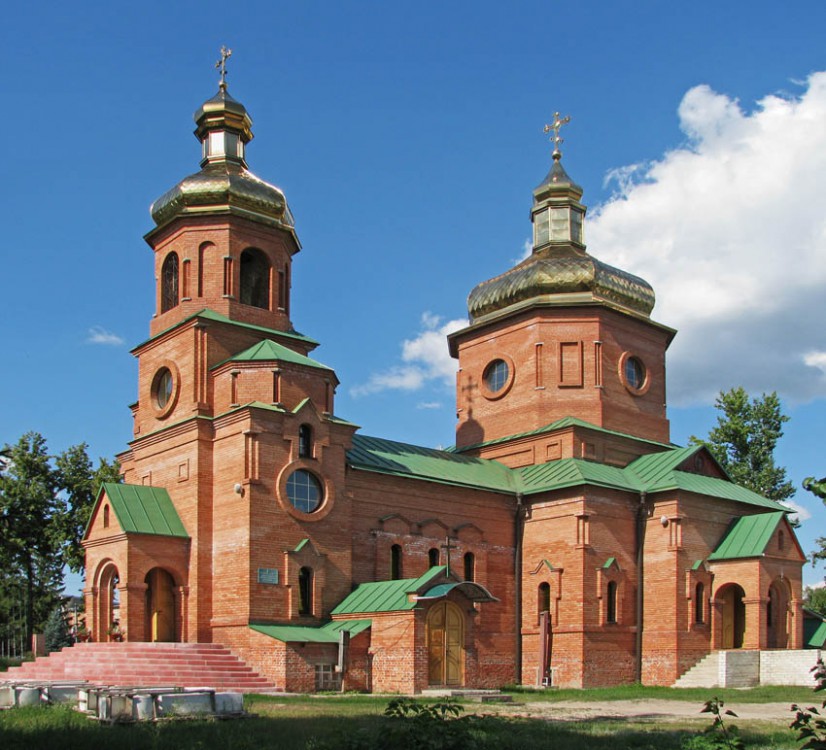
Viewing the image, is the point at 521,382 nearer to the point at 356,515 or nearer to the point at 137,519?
the point at 356,515

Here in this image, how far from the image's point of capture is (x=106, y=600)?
23469 mm

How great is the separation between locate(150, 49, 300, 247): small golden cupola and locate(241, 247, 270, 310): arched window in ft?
3.30

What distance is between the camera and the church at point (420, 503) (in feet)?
73.5

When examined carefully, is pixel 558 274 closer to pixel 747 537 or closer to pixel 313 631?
pixel 747 537

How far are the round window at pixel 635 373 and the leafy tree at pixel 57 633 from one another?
23725 mm

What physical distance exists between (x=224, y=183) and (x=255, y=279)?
8.25 feet

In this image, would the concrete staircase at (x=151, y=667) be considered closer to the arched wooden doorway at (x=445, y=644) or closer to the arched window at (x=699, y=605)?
the arched wooden doorway at (x=445, y=644)

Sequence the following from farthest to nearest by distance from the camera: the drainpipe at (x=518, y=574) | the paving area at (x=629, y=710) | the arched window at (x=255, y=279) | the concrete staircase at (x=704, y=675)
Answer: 1. the drainpipe at (x=518, y=574)
2. the arched window at (x=255, y=279)
3. the concrete staircase at (x=704, y=675)
4. the paving area at (x=629, y=710)

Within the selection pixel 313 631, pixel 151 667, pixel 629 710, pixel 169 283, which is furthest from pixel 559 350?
pixel 151 667

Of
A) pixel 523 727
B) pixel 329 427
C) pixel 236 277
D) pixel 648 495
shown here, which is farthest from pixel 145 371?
pixel 523 727

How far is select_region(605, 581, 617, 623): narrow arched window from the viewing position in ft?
86.1

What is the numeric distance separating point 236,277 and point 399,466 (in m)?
6.16

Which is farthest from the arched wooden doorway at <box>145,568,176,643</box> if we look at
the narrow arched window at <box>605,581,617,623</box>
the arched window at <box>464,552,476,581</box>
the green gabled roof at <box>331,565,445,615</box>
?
the narrow arched window at <box>605,581,617,623</box>

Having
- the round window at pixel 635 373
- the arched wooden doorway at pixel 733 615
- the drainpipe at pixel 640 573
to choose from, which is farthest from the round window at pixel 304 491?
the round window at pixel 635 373
